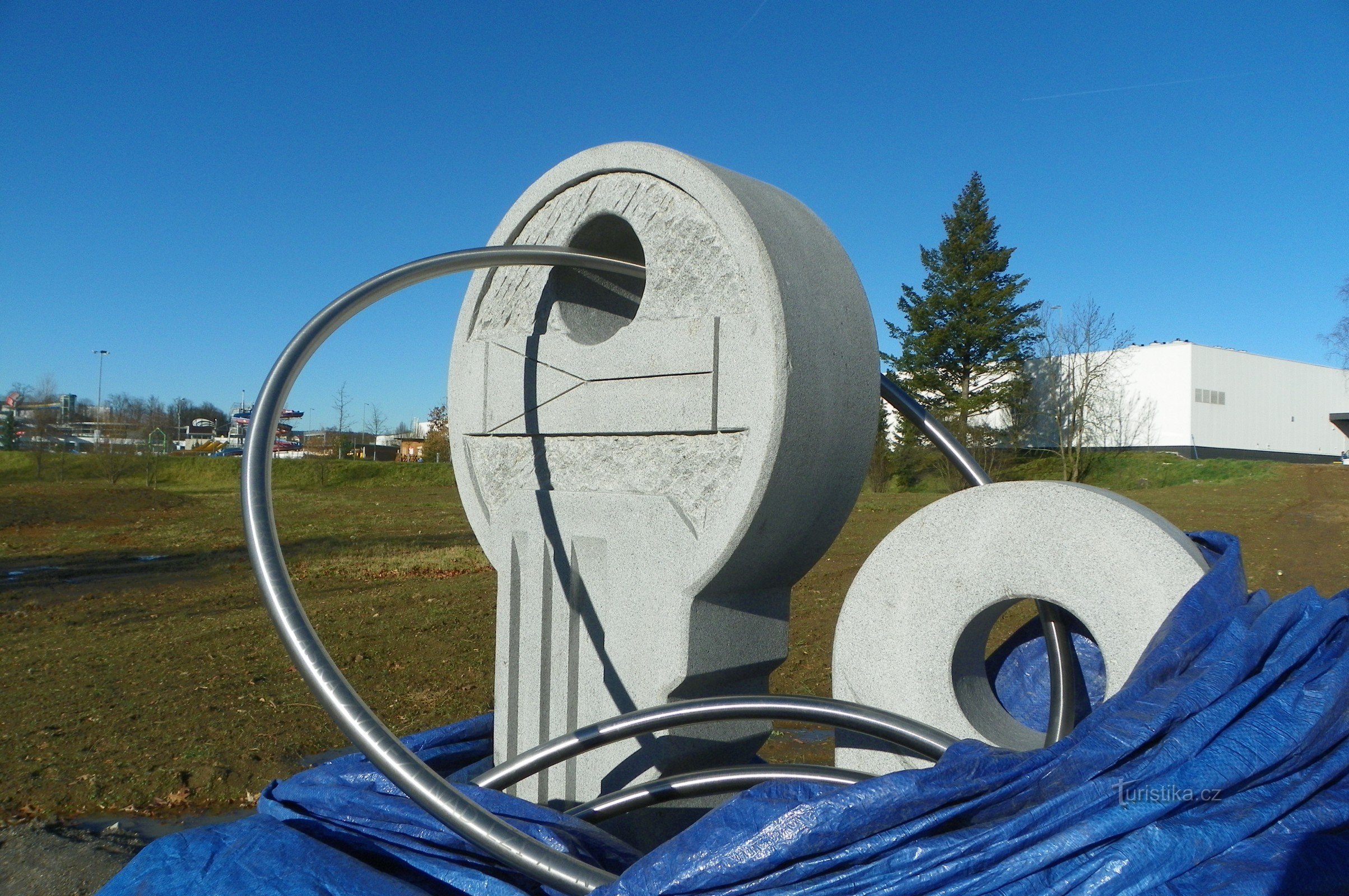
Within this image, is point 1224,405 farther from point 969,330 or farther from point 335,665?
point 335,665

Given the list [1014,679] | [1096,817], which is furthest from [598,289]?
[1096,817]

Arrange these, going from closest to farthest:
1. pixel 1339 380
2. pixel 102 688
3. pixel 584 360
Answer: pixel 584 360
pixel 102 688
pixel 1339 380

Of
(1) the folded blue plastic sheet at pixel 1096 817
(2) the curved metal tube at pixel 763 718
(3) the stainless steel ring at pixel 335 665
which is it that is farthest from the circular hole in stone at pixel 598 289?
(1) the folded blue plastic sheet at pixel 1096 817

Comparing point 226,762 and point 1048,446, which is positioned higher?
point 1048,446


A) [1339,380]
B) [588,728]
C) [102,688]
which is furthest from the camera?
[1339,380]

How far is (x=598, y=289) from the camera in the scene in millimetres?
4539

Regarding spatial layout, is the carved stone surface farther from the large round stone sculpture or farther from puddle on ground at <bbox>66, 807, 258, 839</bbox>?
puddle on ground at <bbox>66, 807, 258, 839</bbox>

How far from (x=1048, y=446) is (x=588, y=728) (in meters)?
34.4

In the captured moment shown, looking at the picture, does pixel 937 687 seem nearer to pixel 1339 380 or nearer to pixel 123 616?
pixel 123 616

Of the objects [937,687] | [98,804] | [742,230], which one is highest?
[742,230]

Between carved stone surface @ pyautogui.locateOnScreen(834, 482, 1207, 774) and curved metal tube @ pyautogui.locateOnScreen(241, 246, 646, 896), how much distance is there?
158 cm

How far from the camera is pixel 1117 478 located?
31.5 m

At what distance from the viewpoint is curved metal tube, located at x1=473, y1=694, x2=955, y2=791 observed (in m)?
3.02

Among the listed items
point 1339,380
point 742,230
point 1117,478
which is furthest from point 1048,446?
point 742,230
